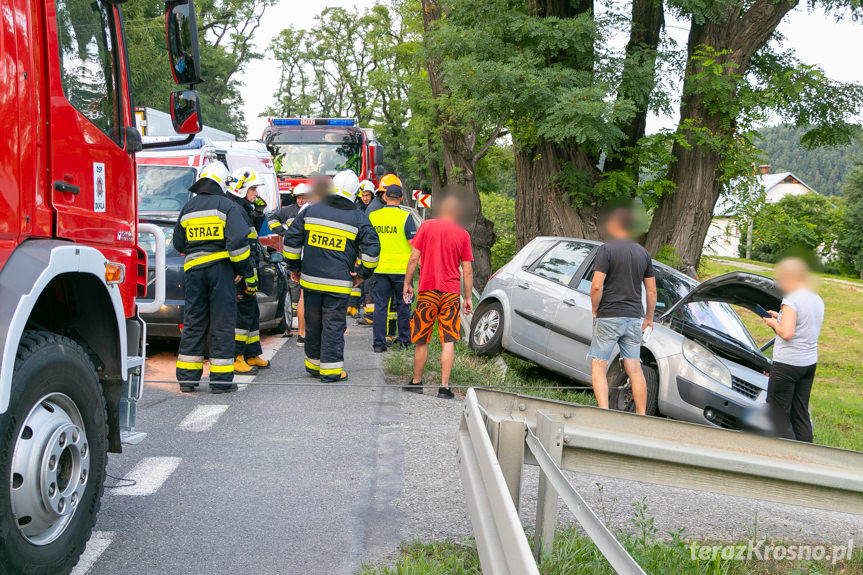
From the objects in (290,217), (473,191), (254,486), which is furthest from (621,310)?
(473,191)

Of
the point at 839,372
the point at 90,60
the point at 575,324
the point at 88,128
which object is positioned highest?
the point at 90,60

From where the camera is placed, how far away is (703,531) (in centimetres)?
462


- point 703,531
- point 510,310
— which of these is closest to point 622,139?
point 510,310

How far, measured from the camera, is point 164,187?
10.2 meters

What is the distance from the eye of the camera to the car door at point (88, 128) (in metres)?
3.42

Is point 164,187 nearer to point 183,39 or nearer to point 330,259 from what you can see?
point 330,259

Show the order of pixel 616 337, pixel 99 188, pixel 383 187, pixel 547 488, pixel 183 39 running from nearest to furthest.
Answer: pixel 547 488 → pixel 99 188 → pixel 183 39 → pixel 616 337 → pixel 383 187

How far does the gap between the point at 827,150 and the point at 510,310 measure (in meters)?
7.07

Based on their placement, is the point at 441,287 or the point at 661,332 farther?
the point at 441,287

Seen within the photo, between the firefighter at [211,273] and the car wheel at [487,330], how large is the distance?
320cm

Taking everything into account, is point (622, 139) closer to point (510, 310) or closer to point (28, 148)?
point (510, 310)

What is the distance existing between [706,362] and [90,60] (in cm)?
533

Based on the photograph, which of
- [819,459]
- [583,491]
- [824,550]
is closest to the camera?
[819,459]

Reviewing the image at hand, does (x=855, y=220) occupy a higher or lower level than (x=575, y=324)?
lower
